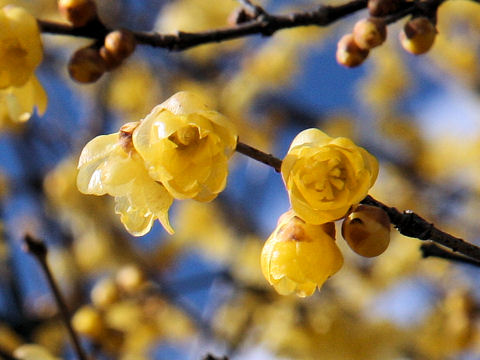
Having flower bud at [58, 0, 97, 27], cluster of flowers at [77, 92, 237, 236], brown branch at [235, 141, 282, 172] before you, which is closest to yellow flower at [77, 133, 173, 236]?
cluster of flowers at [77, 92, 237, 236]

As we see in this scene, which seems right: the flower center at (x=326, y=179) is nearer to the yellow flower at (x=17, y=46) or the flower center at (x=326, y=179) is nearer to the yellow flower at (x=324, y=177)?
the yellow flower at (x=324, y=177)

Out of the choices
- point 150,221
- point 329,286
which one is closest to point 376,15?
point 150,221

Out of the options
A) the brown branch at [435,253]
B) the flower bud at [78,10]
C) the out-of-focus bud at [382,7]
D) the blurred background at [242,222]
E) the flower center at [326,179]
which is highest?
the flower bud at [78,10]

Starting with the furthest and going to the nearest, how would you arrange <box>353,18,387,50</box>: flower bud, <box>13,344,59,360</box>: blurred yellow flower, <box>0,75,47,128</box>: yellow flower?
1. <box>13,344,59,360</box>: blurred yellow flower
2. <box>0,75,47,128</box>: yellow flower
3. <box>353,18,387,50</box>: flower bud

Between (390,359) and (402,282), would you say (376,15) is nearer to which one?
(390,359)

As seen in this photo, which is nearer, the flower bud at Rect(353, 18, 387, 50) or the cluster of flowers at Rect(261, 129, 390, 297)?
the cluster of flowers at Rect(261, 129, 390, 297)

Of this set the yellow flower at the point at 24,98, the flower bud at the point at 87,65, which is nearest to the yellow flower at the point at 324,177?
the flower bud at the point at 87,65

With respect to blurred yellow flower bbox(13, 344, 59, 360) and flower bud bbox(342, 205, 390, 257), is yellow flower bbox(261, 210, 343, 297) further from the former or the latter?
blurred yellow flower bbox(13, 344, 59, 360)
